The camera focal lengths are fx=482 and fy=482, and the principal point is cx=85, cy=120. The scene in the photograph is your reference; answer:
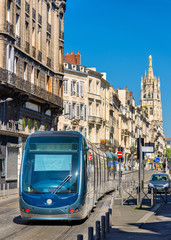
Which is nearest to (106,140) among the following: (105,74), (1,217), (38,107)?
(105,74)

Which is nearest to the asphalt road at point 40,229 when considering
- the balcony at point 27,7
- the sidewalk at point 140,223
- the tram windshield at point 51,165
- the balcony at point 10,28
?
the sidewalk at point 140,223

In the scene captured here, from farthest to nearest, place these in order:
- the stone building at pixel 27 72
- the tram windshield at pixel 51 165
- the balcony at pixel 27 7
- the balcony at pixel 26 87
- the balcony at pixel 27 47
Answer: the balcony at pixel 27 7 < the balcony at pixel 27 47 < the stone building at pixel 27 72 < the balcony at pixel 26 87 < the tram windshield at pixel 51 165

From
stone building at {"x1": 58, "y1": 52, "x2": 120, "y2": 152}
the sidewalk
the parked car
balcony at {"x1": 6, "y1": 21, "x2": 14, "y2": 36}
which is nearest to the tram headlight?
the sidewalk

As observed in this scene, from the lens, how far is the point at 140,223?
15961 millimetres

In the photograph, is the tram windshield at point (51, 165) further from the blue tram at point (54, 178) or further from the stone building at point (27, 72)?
the stone building at point (27, 72)

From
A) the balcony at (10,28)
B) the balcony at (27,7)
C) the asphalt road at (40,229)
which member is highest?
the balcony at (27,7)

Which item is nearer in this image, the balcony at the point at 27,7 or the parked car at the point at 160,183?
the parked car at the point at 160,183

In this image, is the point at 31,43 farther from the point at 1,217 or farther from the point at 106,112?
the point at 106,112

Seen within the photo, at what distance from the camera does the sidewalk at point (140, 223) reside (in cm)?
1339

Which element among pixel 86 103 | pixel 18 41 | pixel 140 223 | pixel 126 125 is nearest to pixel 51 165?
pixel 140 223

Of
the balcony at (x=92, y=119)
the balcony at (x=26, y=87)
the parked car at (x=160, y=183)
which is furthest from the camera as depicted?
the balcony at (x=92, y=119)

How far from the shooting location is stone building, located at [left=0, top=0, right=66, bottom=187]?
3725cm

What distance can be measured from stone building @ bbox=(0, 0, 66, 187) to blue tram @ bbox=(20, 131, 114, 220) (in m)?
16.6

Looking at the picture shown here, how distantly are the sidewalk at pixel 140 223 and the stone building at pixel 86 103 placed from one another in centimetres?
4381
